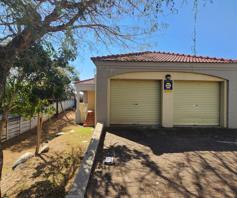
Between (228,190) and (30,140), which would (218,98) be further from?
(30,140)

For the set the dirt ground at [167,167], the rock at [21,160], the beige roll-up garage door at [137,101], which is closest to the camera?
the dirt ground at [167,167]

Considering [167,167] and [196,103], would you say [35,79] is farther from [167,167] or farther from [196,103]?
[196,103]

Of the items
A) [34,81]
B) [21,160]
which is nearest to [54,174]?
[21,160]

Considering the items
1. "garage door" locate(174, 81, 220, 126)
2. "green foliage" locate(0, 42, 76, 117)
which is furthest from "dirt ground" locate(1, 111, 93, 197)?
"garage door" locate(174, 81, 220, 126)

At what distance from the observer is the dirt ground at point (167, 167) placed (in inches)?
174

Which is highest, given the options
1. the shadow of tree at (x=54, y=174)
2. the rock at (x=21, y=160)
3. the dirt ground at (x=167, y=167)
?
the dirt ground at (x=167, y=167)

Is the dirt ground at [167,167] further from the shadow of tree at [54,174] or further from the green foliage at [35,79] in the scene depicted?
the green foliage at [35,79]

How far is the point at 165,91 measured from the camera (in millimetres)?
11773

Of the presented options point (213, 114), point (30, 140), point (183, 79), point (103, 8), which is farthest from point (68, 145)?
point (213, 114)

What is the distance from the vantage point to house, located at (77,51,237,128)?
11.5 m

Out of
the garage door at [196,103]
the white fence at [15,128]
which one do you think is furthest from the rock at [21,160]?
the garage door at [196,103]

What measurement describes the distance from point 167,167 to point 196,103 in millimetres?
7476

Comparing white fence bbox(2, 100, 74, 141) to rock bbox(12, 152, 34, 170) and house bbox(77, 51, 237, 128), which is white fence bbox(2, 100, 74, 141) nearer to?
rock bbox(12, 152, 34, 170)

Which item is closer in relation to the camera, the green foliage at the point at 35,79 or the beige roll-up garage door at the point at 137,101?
the green foliage at the point at 35,79
